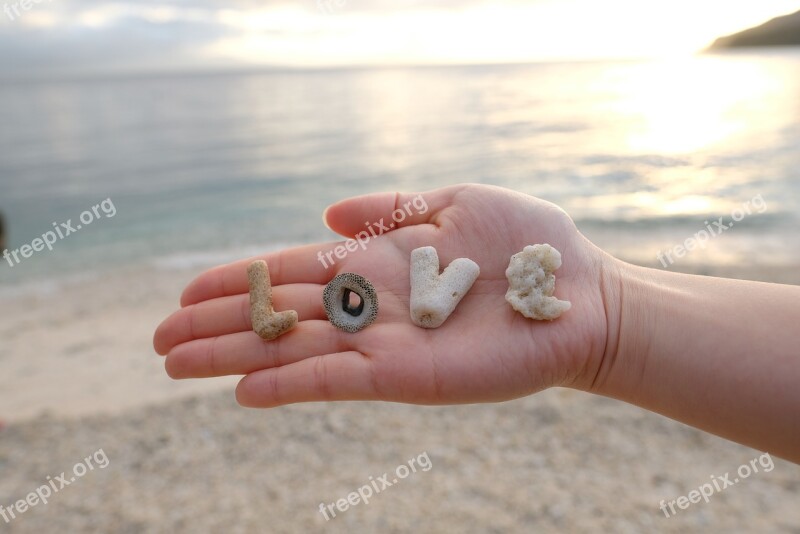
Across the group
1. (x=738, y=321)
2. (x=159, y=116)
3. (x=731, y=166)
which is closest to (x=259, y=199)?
(x=731, y=166)

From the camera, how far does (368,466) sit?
5406mm

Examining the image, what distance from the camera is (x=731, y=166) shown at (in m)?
20.4

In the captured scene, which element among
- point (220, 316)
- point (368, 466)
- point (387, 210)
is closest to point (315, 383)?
point (220, 316)

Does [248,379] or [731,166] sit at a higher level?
[248,379]

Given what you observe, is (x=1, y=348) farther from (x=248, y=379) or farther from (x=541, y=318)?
(x=541, y=318)

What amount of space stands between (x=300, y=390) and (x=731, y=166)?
2166cm

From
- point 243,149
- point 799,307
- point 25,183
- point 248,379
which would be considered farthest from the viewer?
point 243,149

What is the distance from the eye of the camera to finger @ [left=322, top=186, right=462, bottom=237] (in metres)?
3.90

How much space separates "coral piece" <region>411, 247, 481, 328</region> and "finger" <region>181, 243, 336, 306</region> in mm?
631

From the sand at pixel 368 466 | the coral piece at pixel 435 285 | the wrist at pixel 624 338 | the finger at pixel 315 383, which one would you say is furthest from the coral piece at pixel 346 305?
the sand at pixel 368 466

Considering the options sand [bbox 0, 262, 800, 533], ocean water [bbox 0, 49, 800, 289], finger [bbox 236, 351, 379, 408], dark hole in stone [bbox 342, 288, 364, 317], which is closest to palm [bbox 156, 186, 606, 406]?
finger [bbox 236, 351, 379, 408]

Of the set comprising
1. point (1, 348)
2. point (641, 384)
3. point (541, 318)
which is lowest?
point (1, 348)

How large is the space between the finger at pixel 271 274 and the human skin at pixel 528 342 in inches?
0.6

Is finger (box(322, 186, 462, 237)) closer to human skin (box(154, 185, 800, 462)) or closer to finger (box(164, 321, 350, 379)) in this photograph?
human skin (box(154, 185, 800, 462))
